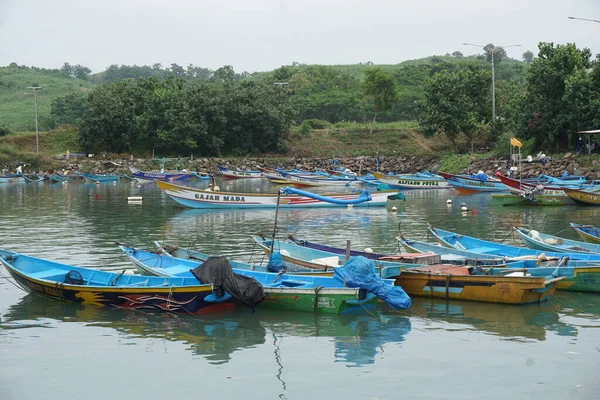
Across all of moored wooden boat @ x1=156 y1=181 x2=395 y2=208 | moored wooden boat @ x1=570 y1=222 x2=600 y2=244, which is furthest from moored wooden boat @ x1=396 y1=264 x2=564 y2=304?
moored wooden boat @ x1=156 y1=181 x2=395 y2=208

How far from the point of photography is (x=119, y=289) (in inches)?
645

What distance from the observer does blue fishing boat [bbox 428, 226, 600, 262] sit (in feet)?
62.3

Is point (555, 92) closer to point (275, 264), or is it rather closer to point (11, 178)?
point (275, 264)

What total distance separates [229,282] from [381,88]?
221 ft

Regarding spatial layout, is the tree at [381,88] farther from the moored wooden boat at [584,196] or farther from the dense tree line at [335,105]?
the moored wooden boat at [584,196]

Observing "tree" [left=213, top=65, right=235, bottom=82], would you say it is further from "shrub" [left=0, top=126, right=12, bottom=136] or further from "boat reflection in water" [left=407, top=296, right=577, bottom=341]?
"boat reflection in water" [left=407, top=296, right=577, bottom=341]

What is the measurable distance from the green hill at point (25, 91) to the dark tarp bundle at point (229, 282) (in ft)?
263

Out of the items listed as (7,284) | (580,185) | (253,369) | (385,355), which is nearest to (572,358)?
(385,355)

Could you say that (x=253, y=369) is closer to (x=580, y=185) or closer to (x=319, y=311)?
(x=319, y=311)

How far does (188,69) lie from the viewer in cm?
18175

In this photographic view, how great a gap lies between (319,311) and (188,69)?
171920mm

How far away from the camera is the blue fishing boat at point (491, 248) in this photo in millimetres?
19000

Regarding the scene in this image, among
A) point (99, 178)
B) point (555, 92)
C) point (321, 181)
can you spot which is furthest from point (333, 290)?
point (99, 178)

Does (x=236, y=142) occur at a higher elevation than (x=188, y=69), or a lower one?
lower
